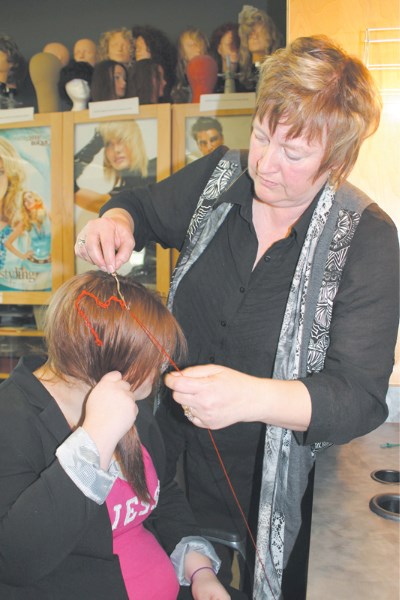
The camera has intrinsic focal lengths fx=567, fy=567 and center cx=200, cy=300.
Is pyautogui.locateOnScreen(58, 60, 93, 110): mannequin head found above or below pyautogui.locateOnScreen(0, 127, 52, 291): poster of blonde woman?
above

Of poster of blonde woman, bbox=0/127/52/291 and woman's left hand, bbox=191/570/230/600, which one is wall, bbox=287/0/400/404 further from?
poster of blonde woman, bbox=0/127/52/291

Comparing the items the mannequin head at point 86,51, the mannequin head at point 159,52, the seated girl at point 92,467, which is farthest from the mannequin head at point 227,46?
the seated girl at point 92,467

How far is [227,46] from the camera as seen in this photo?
2943 mm

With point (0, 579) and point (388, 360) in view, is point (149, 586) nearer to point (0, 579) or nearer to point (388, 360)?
point (0, 579)

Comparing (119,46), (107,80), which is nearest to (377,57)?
(107,80)

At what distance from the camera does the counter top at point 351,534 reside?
2.58 ft

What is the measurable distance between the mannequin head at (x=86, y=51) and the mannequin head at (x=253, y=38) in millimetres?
839

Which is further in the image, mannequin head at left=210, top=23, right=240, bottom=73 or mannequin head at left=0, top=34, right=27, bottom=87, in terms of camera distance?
mannequin head at left=0, top=34, right=27, bottom=87

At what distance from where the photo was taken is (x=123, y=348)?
101cm

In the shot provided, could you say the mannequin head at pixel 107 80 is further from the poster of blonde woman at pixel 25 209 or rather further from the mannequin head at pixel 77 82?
the poster of blonde woman at pixel 25 209

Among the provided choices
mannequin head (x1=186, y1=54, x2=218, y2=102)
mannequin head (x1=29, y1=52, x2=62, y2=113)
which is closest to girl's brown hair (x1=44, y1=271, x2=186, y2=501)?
mannequin head (x1=186, y1=54, x2=218, y2=102)

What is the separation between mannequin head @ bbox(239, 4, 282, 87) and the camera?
2826mm

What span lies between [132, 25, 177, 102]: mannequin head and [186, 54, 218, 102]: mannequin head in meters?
0.16

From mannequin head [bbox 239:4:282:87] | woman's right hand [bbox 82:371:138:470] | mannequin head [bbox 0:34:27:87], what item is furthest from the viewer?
mannequin head [bbox 0:34:27:87]
